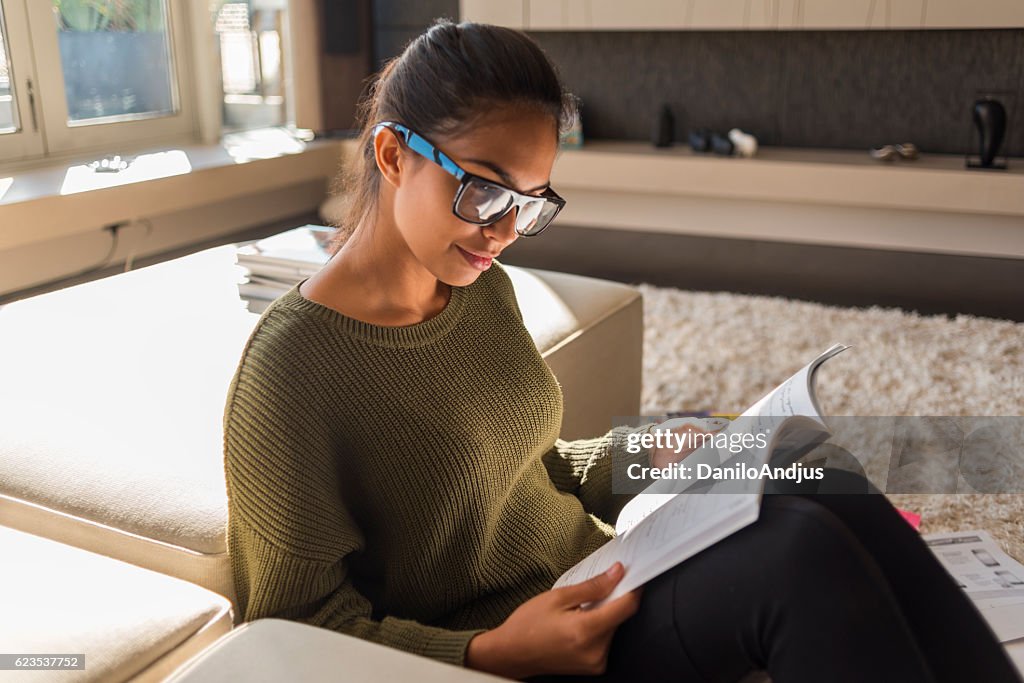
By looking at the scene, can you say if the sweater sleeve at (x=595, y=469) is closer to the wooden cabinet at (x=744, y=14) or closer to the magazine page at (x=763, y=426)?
the magazine page at (x=763, y=426)

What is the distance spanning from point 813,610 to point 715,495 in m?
0.13

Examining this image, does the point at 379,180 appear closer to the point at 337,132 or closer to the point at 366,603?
the point at 366,603

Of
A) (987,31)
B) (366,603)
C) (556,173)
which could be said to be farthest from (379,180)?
(987,31)

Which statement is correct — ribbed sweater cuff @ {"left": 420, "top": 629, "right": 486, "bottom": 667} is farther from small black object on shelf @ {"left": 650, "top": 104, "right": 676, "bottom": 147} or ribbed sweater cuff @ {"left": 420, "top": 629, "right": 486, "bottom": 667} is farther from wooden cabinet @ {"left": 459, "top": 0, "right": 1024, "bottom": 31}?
small black object on shelf @ {"left": 650, "top": 104, "right": 676, "bottom": 147}

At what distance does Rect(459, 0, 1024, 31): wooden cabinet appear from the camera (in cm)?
366

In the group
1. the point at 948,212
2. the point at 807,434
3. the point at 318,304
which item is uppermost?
the point at 318,304

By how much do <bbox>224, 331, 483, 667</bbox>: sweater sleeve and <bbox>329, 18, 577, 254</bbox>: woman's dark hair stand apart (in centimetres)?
28

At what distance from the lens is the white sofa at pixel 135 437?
1.03 meters

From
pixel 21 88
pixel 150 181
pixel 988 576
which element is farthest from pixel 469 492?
pixel 21 88

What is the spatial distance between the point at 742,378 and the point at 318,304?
6.88ft

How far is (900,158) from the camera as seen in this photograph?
156 inches

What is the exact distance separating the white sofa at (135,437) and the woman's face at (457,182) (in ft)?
1.53

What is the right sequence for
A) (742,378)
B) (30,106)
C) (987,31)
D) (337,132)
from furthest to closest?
(337,132), (987,31), (30,106), (742,378)

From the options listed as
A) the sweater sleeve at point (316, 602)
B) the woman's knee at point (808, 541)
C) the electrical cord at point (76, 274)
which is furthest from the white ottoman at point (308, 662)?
the electrical cord at point (76, 274)
